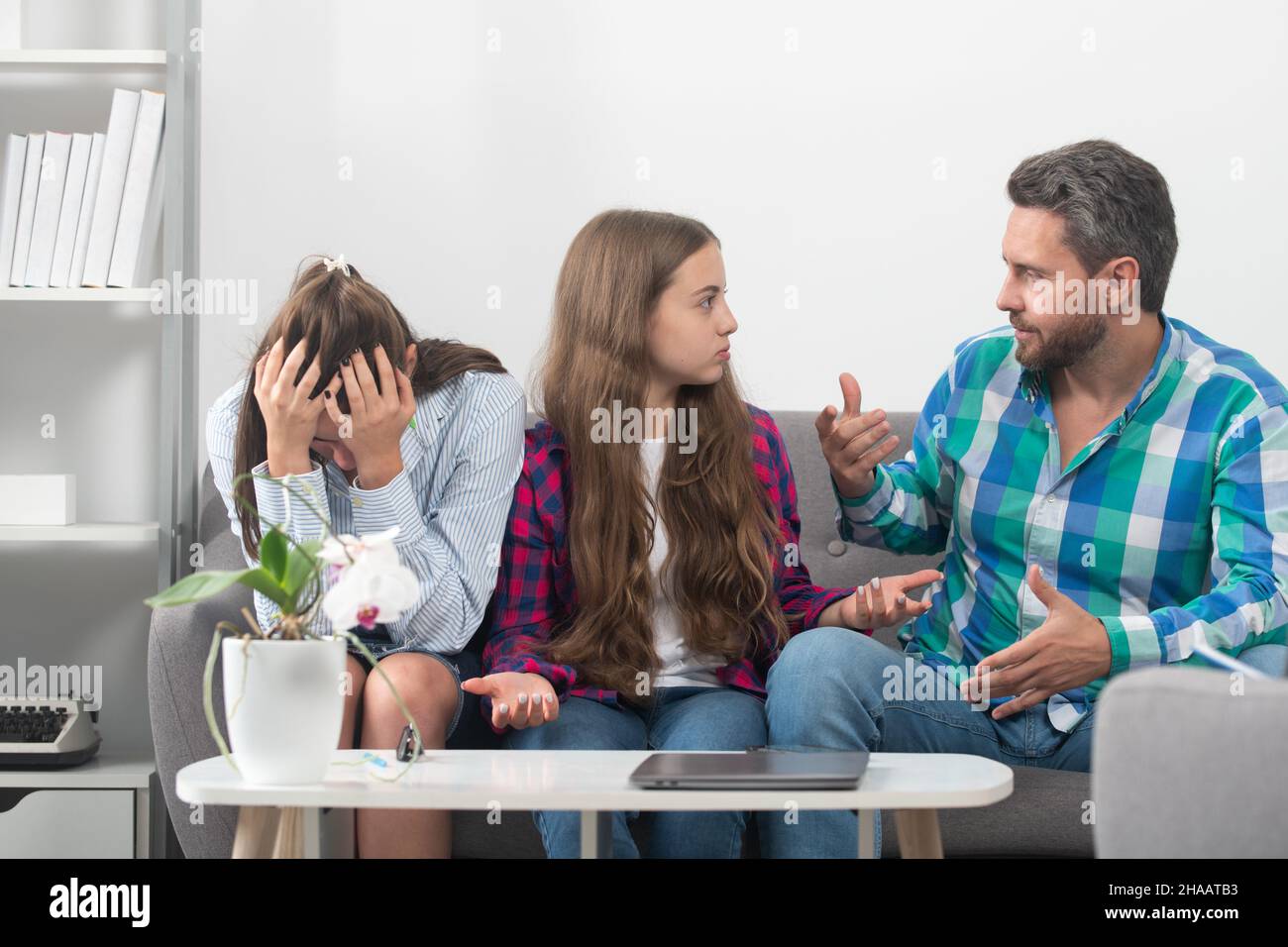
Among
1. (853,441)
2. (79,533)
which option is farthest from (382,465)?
(79,533)

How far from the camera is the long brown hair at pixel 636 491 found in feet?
5.83

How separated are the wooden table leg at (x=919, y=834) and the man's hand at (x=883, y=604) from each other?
1.22ft

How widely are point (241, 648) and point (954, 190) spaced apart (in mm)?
1660

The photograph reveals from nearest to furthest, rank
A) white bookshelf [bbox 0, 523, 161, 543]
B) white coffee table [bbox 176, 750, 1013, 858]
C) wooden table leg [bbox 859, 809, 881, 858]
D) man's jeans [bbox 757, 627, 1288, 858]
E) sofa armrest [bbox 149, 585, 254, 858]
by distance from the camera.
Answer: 1. white coffee table [bbox 176, 750, 1013, 858]
2. wooden table leg [bbox 859, 809, 881, 858]
3. man's jeans [bbox 757, 627, 1288, 858]
4. sofa armrest [bbox 149, 585, 254, 858]
5. white bookshelf [bbox 0, 523, 161, 543]

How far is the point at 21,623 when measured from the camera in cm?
242

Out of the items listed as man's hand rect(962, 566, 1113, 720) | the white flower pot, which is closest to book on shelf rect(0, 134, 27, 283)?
the white flower pot

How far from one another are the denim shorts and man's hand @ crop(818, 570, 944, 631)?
1.65ft

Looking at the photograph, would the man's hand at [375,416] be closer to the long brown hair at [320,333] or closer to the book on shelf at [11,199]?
the long brown hair at [320,333]

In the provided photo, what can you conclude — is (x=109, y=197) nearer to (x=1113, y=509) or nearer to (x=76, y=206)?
(x=76, y=206)

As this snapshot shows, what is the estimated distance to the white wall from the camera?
2.38 meters

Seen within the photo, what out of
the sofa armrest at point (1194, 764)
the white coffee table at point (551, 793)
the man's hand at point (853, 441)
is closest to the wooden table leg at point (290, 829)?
the white coffee table at point (551, 793)

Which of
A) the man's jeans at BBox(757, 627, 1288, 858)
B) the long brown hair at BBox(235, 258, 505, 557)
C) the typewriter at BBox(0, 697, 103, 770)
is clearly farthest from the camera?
the typewriter at BBox(0, 697, 103, 770)

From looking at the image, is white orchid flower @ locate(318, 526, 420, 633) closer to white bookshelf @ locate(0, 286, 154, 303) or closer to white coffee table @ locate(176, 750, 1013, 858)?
white coffee table @ locate(176, 750, 1013, 858)

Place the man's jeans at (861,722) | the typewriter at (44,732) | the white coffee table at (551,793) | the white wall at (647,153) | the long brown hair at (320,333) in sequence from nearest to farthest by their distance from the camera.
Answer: the white coffee table at (551,793) → the man's jeans at (861,722) → the long brown hair at (320,333) → the typewriter at (44,732) → the white wall at (647,153)
